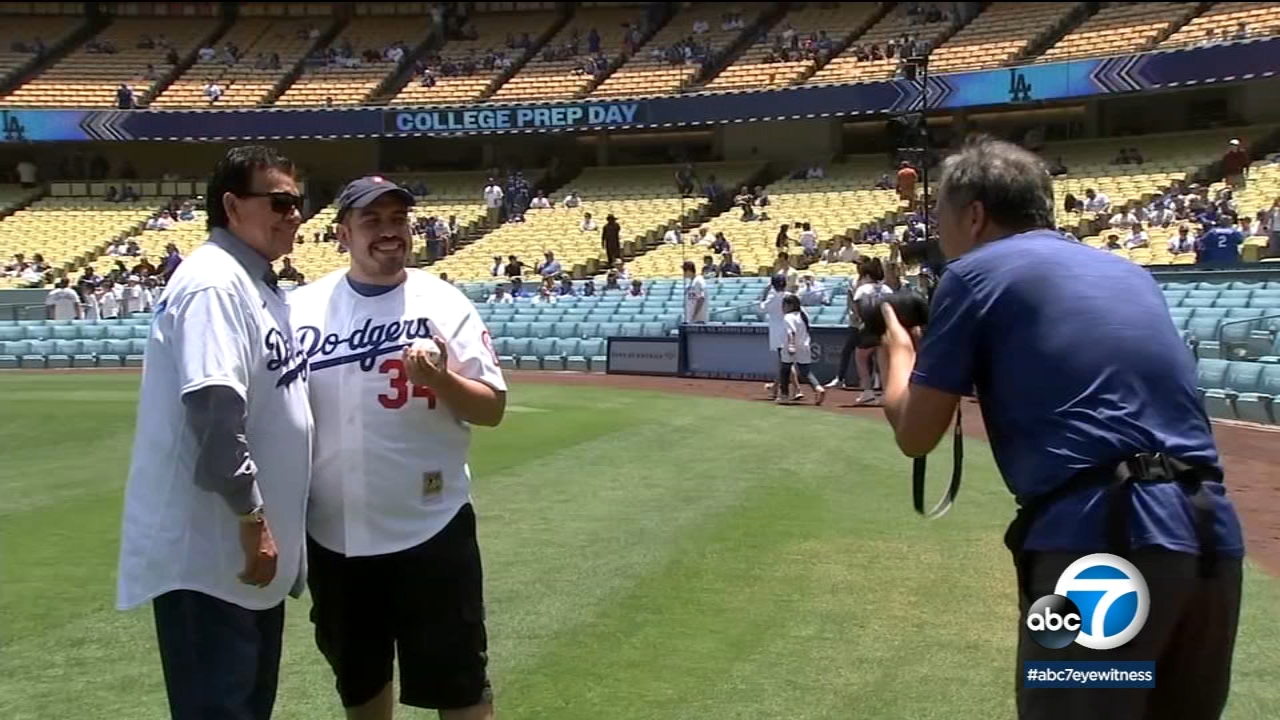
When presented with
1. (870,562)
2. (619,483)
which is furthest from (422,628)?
(619,483)

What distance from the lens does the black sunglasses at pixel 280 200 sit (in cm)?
353

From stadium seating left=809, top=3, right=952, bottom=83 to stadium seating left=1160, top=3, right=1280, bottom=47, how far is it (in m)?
8.21

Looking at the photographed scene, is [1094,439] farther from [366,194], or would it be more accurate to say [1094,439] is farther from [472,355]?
[366,194]

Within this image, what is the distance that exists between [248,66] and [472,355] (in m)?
48.7

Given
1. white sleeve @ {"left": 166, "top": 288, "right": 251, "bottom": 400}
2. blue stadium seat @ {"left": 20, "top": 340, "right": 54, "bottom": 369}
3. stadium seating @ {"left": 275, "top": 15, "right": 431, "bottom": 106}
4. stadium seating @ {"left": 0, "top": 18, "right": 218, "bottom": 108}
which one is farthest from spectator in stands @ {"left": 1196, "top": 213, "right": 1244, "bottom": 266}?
stadium seating @ {"left": 0, "top": 18, "right": 218, "bottom": 108}

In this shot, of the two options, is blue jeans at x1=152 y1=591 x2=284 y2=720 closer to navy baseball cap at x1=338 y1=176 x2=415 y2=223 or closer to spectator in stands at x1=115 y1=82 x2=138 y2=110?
navy baseball cap at x1=338 y1=176 x2=415 y2=223

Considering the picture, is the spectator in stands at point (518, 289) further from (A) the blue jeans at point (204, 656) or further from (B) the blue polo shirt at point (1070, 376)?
(B) the blue polo shirt at point (1070, 376)

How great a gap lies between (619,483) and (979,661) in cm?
517

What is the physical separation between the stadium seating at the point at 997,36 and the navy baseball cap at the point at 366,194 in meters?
35.1

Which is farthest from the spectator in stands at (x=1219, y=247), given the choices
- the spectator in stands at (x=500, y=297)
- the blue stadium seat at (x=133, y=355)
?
the blue stadium seat at (x=133, y=355)

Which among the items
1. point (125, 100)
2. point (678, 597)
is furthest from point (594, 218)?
point (678, 597)

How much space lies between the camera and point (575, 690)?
5195 millimetres

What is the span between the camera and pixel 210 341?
3.19 m

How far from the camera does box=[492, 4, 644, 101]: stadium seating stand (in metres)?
43.8
